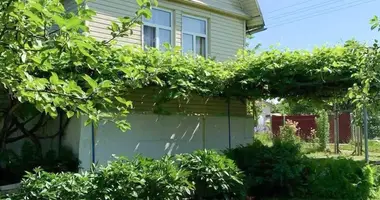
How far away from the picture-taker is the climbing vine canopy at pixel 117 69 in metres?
1.98

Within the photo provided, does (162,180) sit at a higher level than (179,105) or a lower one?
lower

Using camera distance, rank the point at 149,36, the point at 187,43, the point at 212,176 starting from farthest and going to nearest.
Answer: the point at 187,43, the point at 149,36, the point at 212,176

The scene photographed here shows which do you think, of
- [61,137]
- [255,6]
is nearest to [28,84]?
[61,137]

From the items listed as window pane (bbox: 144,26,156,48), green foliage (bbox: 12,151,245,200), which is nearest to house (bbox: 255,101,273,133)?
window pane (bbox: 144,26,156,48)

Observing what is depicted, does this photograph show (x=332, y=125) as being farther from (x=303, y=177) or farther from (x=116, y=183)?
(x=116, y=183)

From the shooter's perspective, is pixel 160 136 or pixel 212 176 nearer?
pixel 212 176

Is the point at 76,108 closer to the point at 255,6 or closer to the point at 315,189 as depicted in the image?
the point at 315,189

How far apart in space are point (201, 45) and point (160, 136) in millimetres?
3941

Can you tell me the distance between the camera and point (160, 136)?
8.85 metres

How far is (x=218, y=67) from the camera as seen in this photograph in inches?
341

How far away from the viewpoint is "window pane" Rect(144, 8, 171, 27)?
10684mm

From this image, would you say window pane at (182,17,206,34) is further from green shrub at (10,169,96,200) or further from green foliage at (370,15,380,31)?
green foliage at (370,15,380,31)

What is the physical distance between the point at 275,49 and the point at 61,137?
188 inches

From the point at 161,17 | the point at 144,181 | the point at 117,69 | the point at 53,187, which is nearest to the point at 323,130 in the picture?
the point at 161,17
